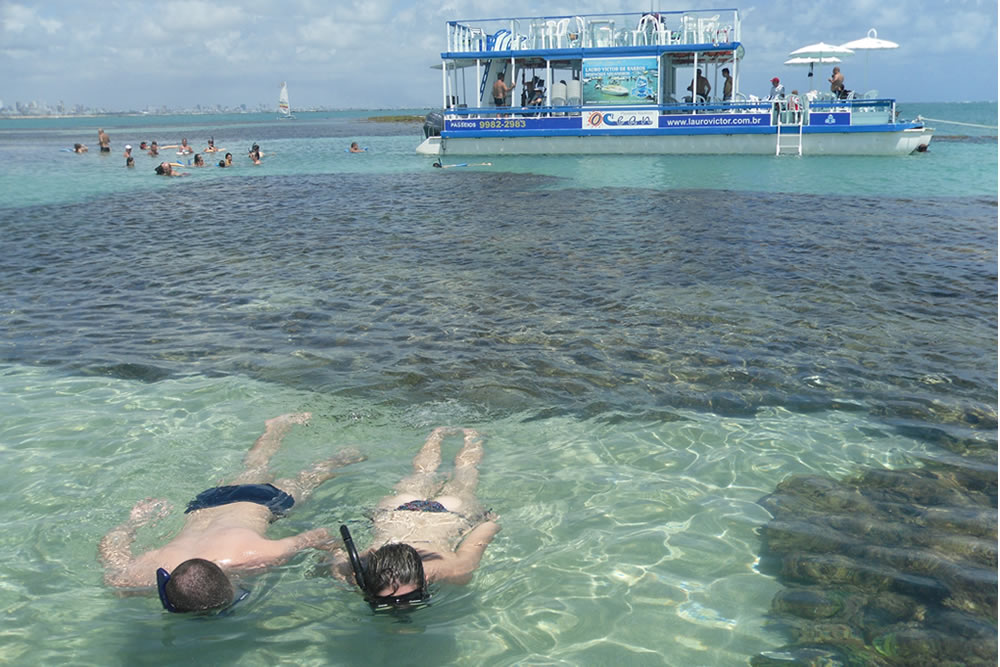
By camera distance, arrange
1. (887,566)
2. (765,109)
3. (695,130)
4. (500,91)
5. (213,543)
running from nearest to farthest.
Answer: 1. (887,566)
2. (213,543)
3. (765,109)
4. (695,130)
5. (500,91)

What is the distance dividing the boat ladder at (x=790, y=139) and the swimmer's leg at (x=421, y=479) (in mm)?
24388

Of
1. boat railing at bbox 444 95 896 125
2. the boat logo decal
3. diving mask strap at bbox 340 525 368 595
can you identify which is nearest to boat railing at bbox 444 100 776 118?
boat railing at bbox 444 95 896 125

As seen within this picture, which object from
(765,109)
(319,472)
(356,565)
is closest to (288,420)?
(319,472)

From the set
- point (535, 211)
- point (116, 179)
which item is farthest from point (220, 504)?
point (116, 179)

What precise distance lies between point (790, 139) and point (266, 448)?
2536 centimetres

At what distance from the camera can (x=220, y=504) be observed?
4.53 metres

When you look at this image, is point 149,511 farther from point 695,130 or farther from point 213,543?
point 695,130

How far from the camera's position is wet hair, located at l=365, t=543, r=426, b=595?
3.69m

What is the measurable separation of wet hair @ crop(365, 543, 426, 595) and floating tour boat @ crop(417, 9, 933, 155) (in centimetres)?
2594

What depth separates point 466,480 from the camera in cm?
503

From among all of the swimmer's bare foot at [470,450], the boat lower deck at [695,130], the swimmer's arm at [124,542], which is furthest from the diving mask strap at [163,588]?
the boat lower deck at [695,130]

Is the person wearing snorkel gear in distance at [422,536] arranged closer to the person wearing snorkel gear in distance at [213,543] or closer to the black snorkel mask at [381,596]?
the black snorkel mask at [381,596]

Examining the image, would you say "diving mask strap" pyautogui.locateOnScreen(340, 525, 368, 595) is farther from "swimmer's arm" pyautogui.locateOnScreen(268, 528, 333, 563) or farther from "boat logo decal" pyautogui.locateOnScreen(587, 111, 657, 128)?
"boat logo decal" pyautogui.locateOnScreen(587, 111, 657, 128)

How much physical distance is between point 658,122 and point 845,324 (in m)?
21.4
